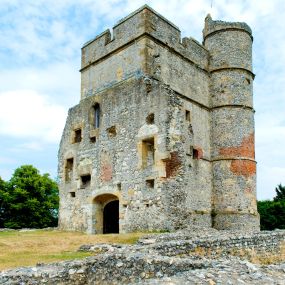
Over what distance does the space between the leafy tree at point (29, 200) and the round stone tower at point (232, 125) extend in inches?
767

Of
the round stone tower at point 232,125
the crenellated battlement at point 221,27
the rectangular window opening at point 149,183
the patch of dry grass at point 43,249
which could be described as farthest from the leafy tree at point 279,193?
the patch of dry grass at point 43,249

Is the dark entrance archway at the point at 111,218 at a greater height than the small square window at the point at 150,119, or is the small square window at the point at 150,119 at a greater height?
the small square window at the point at 150,119

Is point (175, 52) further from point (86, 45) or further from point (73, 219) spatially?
point (73, 219)

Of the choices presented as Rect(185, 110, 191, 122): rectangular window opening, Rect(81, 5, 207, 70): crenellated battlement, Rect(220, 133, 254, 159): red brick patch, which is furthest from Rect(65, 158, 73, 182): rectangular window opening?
Rect(220, 133, 254, 159): red brick patch

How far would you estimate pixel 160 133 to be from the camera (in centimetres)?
1877

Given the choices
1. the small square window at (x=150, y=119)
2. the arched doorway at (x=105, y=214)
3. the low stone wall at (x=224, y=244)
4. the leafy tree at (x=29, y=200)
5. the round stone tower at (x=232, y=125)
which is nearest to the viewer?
the low stone wall at (x=224, y=244)

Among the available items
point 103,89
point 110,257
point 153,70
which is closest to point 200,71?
point 153,70

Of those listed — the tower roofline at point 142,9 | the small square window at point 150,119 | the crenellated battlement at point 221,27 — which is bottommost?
the small square window at point 150,119

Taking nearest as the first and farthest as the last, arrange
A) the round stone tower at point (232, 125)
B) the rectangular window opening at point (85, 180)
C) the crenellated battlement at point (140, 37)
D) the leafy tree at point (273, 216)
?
1. the crenellated battlement at point (140, 37)
2. the rectangular window opening at point (85, 180)
3. the round stone tower at point (232, 125)
4. the leafy tree at point (273, 216)

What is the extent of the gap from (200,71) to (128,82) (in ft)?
18.9

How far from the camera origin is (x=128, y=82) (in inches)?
824

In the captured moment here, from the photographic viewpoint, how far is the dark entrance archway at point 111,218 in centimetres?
2222

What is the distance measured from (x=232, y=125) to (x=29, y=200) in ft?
69.3

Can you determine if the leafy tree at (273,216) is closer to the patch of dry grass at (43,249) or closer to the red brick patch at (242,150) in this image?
the red brick patch at (242,150)
